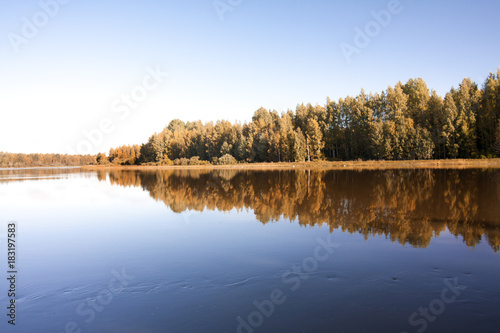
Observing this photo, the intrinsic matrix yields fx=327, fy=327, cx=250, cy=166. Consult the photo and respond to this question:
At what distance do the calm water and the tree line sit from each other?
52364 mm

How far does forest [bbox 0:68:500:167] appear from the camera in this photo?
191 feet

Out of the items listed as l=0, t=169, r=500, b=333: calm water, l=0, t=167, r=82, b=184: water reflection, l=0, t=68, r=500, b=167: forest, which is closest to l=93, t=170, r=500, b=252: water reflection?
l=0, t=169, r=500, b=333: calm water

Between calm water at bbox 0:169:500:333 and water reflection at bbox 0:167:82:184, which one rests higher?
water reflection at bbox 0:167:82:184

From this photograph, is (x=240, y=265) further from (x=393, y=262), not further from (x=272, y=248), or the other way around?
(x=393, y=262)

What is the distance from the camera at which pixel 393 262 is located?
7.14 meters

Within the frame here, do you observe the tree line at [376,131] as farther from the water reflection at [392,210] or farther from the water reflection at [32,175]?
the water reflection at [392,210]

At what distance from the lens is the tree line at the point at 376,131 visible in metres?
58.1

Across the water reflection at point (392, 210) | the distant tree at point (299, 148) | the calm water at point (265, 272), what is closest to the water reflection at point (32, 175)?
the water reflection at point (392, 210)

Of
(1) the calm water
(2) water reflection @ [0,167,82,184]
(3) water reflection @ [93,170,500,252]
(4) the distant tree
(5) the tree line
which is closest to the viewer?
(1) the calm water

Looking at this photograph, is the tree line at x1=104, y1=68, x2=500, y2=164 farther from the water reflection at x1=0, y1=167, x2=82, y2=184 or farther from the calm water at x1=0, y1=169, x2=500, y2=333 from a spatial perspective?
the calm water at x1=0, y1=169, x2=500, y2=333

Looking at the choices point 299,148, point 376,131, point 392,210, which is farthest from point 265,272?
point 299,148

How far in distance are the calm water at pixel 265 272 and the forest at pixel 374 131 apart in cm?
5235

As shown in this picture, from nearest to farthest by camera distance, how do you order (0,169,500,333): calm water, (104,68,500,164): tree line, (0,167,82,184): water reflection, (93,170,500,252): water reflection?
(0,169,500,333): calm water < (93,170,500,252): water reflection < (0,167,82,184): water reflection < (104,68,500,164): tree line

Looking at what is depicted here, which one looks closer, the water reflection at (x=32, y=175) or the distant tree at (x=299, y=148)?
the water reflection at (x=32, y=175)
